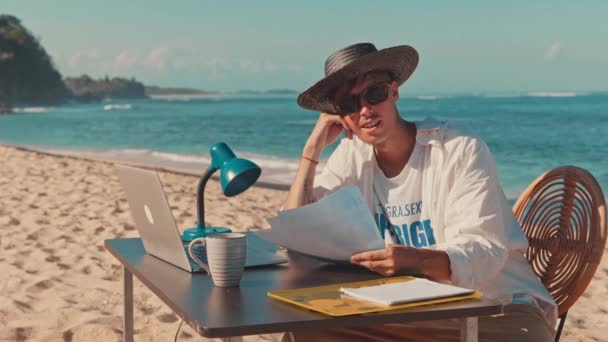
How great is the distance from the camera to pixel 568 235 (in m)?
2.85

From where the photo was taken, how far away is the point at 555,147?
24953mm

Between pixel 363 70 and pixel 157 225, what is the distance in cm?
77

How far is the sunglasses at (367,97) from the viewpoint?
2.51 metres

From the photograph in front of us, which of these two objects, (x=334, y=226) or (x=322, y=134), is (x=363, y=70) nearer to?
(x=322, y=134)

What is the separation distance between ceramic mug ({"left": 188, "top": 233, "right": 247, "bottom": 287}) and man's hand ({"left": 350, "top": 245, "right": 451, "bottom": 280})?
335 millimetres

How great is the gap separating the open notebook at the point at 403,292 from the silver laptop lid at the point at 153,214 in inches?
19.5

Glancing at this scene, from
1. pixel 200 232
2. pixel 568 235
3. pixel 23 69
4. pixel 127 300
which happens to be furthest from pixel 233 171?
pixel 23 69

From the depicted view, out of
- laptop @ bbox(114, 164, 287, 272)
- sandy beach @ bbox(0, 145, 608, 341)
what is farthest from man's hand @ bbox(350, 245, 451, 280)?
sandy beach @ bbox(0, 145, 608, 341)

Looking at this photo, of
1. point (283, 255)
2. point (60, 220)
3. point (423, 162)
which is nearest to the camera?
point (283, 255)

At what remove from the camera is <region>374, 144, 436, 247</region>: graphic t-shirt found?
2.54 metres

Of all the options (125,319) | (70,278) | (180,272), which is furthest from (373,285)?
(70,278)

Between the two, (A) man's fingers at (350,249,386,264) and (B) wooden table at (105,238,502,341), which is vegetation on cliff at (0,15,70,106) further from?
(A) man's fingers at (350,249,386,264)

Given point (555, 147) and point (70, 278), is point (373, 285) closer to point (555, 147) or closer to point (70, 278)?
point (70, 278)

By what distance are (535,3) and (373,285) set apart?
198 feet
